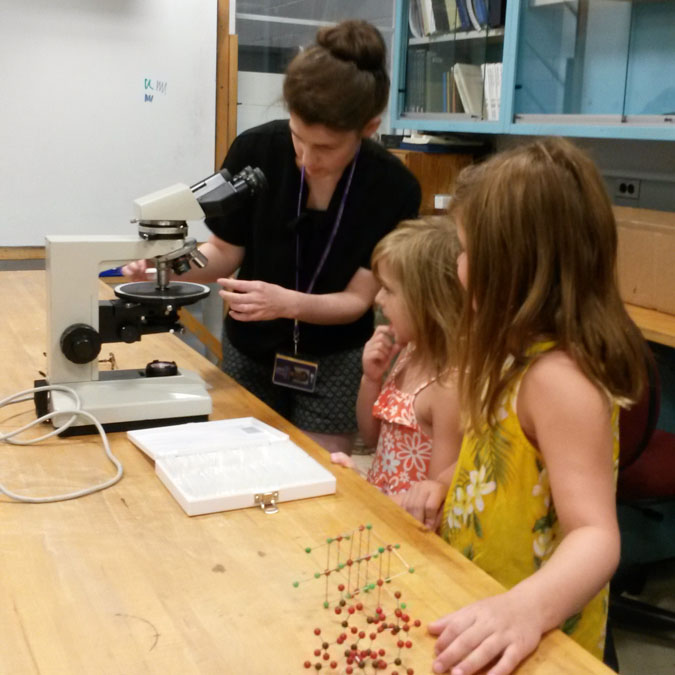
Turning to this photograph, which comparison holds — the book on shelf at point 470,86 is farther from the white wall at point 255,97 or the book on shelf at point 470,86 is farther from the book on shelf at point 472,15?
the white wall at point 255,97

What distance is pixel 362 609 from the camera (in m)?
0.97

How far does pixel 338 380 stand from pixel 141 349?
0.45 m

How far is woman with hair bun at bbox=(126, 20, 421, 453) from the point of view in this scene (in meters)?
1.92

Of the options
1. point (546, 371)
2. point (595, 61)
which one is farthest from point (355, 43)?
point (595, 61)

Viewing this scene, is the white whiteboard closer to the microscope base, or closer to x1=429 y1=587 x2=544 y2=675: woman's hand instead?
the microscope base

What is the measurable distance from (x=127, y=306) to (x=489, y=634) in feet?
3.06

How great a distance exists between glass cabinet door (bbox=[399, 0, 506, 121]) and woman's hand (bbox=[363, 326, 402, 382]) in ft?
5.66

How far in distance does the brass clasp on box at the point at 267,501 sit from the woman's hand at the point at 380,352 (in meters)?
0.56

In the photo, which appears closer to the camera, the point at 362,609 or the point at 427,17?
the point at 362,609

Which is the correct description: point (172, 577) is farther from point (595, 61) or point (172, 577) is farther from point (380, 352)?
point (595, 61)

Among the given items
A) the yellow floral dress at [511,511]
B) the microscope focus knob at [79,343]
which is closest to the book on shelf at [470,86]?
the microscope focus knob at [79,343]

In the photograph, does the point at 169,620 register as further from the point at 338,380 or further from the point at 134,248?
the point at 338,380

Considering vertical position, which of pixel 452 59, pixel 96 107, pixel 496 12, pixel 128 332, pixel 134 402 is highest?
pixel 496 12

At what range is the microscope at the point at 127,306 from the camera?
1.50 metres
